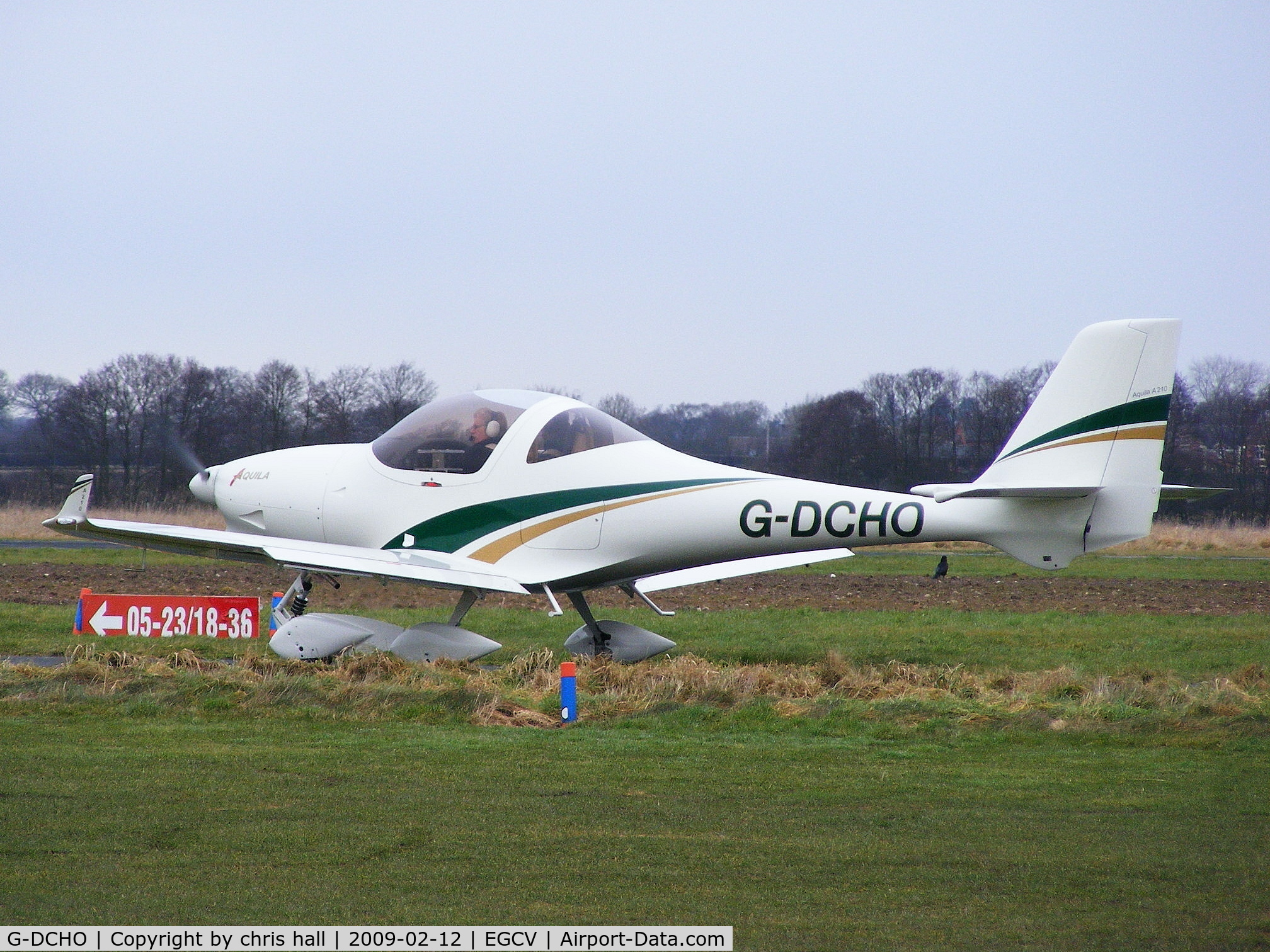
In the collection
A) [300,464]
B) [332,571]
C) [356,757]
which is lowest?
[356,757]

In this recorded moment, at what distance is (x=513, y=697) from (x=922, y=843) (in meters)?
4.36

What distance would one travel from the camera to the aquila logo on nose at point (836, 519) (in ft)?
32.8

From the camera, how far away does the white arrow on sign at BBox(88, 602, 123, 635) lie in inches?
485

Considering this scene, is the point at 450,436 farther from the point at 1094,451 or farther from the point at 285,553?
the point at 1094,451

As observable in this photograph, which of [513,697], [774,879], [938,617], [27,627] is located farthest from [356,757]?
[938,617]

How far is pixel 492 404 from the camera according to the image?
36.1 feet

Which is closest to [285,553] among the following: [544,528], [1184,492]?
[544,528]

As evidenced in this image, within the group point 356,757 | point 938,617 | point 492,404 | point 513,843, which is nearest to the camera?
point 513,843

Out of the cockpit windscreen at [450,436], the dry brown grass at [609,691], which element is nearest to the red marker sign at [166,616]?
the dry brown grass at [609,691]

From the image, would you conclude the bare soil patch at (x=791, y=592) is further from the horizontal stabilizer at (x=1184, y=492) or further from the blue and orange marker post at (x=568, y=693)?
the blue and orange marker post at (x=568, y=693)

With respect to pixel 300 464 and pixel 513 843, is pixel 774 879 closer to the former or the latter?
pixel 513 843

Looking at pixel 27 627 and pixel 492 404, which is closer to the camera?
pixel 492 404

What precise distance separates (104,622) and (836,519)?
303 inches

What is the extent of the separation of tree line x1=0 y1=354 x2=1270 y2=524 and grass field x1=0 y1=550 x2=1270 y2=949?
81.2ft
